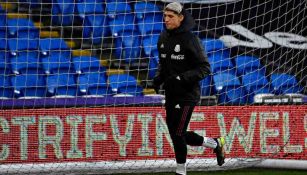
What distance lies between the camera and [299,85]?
8.94 m

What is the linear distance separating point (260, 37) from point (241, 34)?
2.71 ft

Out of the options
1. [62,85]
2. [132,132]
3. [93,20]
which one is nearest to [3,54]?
[62,85]

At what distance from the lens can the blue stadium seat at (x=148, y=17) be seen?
Answer: 885 cm

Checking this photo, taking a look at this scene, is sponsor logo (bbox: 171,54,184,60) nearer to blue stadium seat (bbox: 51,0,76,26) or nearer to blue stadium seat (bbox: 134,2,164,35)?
blue stadium seat (bbox: 134,2,164,35)

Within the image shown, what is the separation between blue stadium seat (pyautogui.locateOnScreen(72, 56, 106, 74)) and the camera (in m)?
8.87

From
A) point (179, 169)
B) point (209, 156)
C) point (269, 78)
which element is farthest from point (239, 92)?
point (179, 169)

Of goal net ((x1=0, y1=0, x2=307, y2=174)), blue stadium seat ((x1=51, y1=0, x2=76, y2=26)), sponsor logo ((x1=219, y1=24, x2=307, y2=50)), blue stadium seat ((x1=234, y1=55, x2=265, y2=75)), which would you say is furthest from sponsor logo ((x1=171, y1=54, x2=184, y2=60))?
sponsor logo ((x1=219, y1=24, x2=307, y2=50))

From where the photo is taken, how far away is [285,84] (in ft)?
29.1

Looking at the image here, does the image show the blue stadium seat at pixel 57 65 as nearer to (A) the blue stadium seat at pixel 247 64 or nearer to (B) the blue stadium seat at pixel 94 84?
(B) the blue stadium seat at pixel 94 84

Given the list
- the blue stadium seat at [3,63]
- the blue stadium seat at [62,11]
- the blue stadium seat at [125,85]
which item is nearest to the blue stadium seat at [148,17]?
the blue stadium seat at [125,85]

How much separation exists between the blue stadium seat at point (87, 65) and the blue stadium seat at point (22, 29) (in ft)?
2.30

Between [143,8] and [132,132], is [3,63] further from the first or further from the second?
[132,132]

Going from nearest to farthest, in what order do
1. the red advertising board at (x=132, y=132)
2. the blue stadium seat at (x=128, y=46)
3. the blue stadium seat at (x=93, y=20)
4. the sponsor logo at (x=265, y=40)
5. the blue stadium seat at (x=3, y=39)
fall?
the red advertising board at (x=132, y=132)
the blue stadium seat at (x=3, y=39)
the blue stadium seat at (x=128, y=46)
the blue stadium seat at (x=93, y=20)
the sponsor logo at (x=265, y=40)

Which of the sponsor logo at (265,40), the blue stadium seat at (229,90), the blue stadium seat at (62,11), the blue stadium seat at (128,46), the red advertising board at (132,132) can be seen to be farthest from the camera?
the sponsor logo at (265,40)
